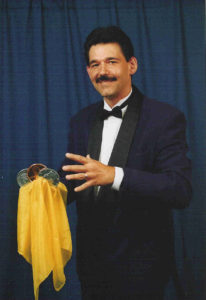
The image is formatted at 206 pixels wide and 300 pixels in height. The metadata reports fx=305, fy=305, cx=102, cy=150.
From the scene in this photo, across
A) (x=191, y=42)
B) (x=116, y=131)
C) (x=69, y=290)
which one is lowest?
(x=69, y=290)

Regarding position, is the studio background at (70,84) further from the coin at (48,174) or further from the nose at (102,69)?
the coin at (48,174)

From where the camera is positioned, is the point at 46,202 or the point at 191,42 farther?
the point at 191,42

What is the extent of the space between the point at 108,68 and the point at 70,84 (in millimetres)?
563

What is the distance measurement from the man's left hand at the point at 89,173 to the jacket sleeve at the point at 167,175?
70 mm

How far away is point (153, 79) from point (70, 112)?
21.9 inches

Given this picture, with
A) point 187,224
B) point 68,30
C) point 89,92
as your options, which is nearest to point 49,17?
point 68,30

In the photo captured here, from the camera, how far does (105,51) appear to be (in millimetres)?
1420

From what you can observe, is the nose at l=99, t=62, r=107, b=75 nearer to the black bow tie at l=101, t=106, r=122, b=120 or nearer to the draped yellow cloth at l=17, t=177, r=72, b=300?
the black bow tie at l=101, t=106, r=122, b=120

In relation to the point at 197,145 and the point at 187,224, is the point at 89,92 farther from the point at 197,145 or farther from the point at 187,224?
the point at 187,224

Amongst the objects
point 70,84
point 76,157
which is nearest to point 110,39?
point 70,84

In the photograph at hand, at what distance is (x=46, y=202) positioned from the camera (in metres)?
Result: 1.27

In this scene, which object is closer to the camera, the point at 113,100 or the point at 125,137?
the point at 125,137

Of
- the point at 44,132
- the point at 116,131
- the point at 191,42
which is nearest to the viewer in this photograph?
the point at 116,131

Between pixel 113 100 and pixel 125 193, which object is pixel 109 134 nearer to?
pixel 113 100
